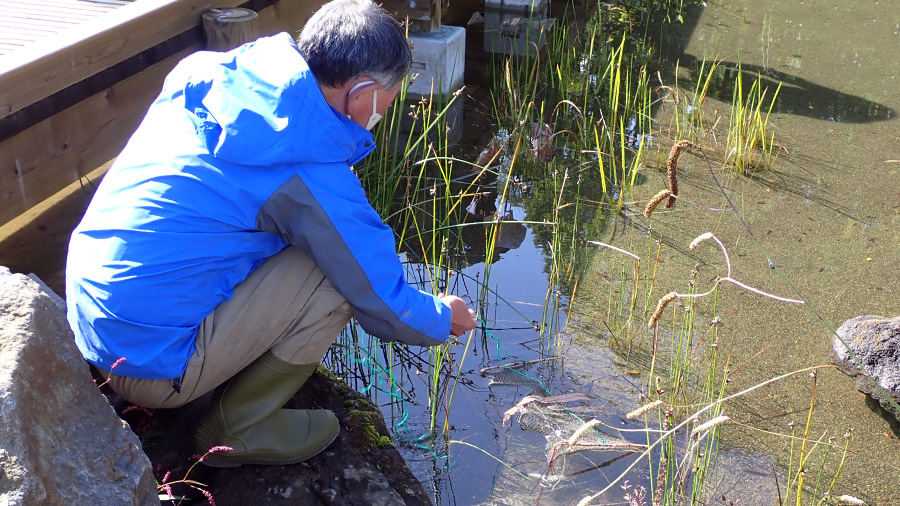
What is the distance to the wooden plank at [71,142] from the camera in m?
2.48

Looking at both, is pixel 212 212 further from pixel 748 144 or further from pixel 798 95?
pixel 798 95

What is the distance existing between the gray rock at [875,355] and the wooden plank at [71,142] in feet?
8.88

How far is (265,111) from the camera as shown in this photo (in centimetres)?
159

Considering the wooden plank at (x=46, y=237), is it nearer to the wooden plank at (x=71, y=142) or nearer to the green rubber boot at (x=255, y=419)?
the wooden plank at (x=71, y=142)

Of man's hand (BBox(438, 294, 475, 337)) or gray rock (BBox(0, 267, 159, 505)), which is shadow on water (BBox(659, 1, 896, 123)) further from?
gray rock (BBox(0, 267, 159, 505))

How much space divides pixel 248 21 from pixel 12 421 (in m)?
2.42

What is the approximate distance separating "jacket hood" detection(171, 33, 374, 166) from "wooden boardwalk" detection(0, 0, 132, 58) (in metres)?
1.45

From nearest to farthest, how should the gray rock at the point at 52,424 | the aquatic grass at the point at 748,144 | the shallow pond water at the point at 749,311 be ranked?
the gray rock at the point at 52,424 → the shallow pond water at the point at 749,311 → the aquatic grass at the point at 748,144

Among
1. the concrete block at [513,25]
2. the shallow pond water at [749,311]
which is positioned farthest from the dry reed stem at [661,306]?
the concrete block at [513,25]

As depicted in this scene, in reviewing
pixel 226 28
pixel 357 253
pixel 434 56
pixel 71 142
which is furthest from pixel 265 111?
pixel 434 56

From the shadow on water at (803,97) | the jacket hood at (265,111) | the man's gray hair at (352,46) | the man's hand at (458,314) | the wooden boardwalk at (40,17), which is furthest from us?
the shadow on water at (803,97)

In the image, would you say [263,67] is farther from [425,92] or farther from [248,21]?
[425,92]

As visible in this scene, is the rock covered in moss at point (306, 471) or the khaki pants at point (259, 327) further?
the rock covered in moss at point (306, 471)

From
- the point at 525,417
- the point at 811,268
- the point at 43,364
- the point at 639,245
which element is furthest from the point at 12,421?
the point at 811,268
